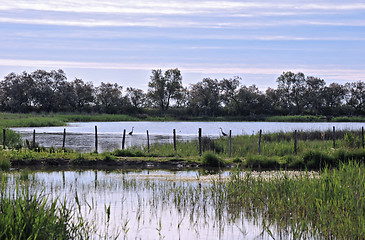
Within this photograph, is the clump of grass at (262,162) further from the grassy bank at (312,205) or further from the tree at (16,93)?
the tree at (16,93)

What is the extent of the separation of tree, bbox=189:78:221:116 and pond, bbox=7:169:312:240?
92287 millimetres

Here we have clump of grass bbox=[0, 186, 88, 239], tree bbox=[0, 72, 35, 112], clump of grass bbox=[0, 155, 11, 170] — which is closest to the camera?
clump of grass bbox=[0, 186, 88, 239]

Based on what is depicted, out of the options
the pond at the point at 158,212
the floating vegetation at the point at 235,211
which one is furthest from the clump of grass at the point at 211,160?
the floating vegetation at the point at 235,211

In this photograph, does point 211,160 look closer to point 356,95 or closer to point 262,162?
point 262,162

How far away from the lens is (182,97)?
121m

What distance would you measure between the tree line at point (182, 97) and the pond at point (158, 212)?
91872 millimetres

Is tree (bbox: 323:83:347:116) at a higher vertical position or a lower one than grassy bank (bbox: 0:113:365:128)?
higher

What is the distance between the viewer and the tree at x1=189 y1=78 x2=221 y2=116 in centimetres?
11219

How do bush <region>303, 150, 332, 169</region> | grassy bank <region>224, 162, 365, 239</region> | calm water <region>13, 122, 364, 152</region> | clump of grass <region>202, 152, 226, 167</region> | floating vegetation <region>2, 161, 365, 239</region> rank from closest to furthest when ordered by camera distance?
1. grassy bank <region>224, 162, 365, 239</region>
2. floating vegetation <region>2, 161, 365, 239</region>
3. bush <region>303, 150, 332, 169</region>
4. clump of grass <region>202, 152, 226, 167</region>
5. calm water <region>13, 122, 364, 152</region>

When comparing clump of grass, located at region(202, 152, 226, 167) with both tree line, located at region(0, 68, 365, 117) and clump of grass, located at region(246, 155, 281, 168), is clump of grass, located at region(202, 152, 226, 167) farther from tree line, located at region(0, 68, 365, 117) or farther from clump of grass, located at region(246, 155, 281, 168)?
tree line, located at region(0, 68, 365, 117)

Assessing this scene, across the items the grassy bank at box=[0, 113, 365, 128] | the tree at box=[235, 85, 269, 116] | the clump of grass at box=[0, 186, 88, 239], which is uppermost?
the tree at box=[235, 85, 269, 116]

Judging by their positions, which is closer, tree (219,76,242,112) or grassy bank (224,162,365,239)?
grassy bank (224,162,365,239)

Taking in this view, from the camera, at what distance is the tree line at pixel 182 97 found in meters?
108

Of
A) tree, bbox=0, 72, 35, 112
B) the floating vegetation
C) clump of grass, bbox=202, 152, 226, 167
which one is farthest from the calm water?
tree, bbox=0, 72, 35, 112
